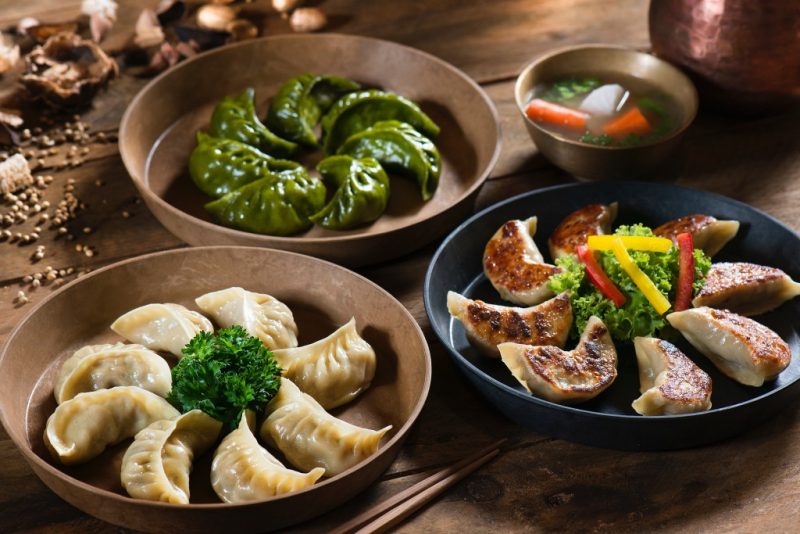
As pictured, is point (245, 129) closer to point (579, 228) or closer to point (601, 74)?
point (579, 228)

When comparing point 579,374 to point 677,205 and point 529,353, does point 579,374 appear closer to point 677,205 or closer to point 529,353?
point 529,353

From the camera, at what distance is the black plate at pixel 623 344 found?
229 cm

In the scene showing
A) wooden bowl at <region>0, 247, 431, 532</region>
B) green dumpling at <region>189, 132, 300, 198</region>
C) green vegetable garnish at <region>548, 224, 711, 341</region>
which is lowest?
wooden bowl at <region>0, 247, 431, 532</region>

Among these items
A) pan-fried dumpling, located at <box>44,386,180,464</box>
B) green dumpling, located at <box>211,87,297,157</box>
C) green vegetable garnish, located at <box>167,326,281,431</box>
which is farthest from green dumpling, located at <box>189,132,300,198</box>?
pan-fried dumpling, located at <box>44,386,180,464</box>

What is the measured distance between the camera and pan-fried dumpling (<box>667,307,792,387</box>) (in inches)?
95.2

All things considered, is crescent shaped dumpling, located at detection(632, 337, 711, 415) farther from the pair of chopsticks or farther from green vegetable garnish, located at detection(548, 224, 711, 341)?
the pair of chopsticks

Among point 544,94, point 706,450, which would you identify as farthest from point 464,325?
point 544,94

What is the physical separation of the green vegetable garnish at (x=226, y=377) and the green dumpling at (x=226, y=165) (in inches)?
33.6

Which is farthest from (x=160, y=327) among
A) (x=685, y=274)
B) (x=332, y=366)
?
(x=685, y=274)

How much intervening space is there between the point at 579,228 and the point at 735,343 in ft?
2.00

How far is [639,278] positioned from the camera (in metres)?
2.58

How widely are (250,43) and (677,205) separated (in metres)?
1.78

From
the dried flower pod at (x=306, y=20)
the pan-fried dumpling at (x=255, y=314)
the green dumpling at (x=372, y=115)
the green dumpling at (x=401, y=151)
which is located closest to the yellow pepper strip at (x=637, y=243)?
the green dumpling at (x=401, y=151)

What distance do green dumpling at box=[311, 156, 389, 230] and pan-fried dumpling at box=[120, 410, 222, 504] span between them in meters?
0.95
